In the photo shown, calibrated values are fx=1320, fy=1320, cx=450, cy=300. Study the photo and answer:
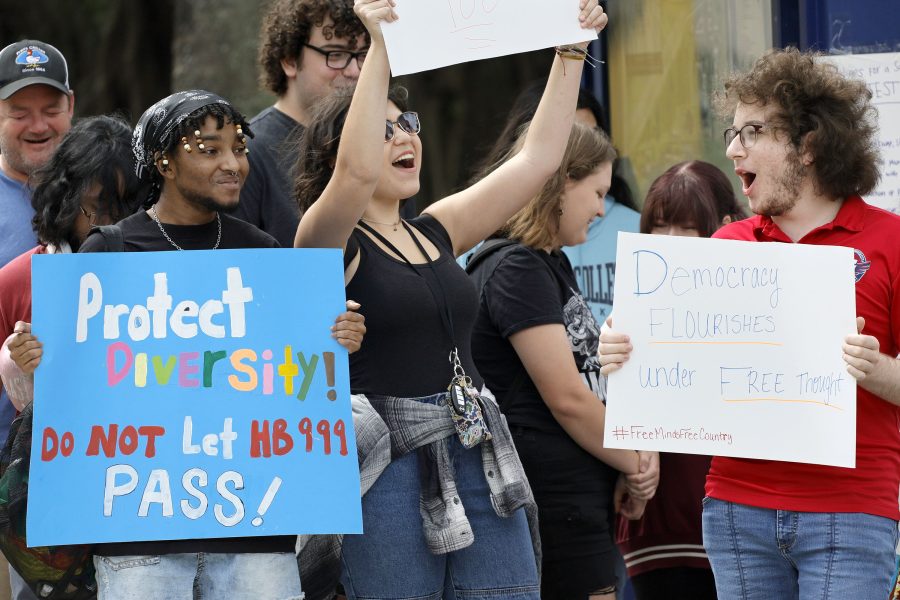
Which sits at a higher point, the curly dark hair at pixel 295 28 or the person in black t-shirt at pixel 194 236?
the curly dark hair at pixel 295 28

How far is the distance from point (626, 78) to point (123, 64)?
19.6 ft

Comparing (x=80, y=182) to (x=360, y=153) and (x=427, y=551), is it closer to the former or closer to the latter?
(x=360, y=153)

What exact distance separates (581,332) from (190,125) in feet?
4.76

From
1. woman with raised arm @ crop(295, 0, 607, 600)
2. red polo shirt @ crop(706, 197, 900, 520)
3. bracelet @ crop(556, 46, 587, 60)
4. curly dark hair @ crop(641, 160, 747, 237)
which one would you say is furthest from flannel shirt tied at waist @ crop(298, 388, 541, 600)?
curly dark hair @ crop(641, 160, 747, 237)

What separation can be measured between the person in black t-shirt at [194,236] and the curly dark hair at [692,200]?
61.3 inches

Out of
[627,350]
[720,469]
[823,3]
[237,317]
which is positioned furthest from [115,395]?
[823,3]

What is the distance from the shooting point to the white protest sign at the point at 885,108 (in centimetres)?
443

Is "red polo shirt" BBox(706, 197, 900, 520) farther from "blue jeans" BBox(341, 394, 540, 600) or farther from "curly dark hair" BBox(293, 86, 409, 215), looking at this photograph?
"curly dark hair" BBox(293, 86, 409, 215)

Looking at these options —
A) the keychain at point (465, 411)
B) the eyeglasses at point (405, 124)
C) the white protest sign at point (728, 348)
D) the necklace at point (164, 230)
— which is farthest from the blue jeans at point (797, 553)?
the necklace at point (164, 230)

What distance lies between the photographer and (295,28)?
15.6 ft

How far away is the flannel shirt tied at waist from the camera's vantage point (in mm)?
3242

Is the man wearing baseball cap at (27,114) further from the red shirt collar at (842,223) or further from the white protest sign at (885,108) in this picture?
the white protest sign at (885,108)

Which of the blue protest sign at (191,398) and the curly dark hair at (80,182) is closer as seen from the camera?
the blue protest sign at (191,398)

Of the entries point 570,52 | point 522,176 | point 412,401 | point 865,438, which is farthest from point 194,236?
point 865,438
